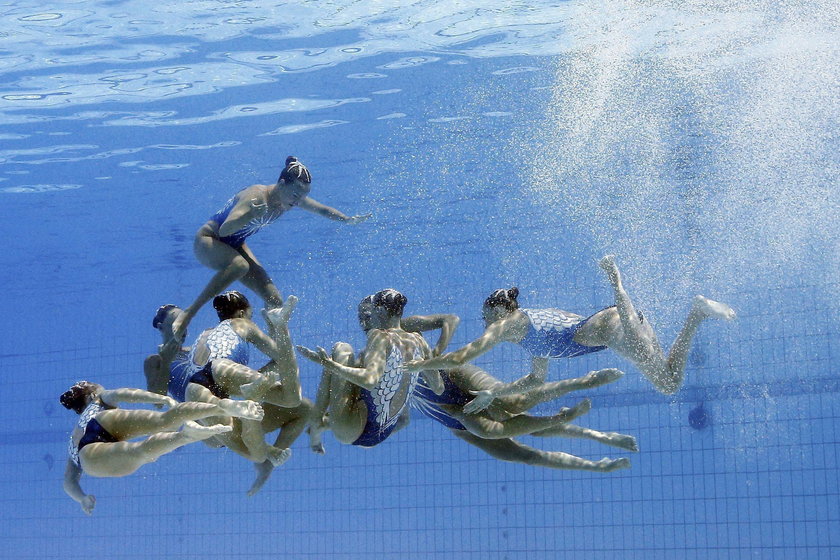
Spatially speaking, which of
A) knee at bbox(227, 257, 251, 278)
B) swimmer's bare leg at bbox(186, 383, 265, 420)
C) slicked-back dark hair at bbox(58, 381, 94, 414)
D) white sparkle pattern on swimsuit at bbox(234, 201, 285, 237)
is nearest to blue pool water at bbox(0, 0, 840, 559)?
white sparkle pattern on swimsuit at bbox(234, 201, 285, 237)

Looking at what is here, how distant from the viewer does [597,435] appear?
9016mm

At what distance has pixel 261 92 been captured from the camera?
53.0 feet

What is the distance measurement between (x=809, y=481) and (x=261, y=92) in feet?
84.8

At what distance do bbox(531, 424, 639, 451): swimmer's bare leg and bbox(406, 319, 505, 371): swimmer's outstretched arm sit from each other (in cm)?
156

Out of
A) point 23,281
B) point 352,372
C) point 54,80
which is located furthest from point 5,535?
point 352,372

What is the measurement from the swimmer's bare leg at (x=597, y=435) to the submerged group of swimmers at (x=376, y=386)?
18mm

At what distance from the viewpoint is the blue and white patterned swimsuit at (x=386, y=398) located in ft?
27.1

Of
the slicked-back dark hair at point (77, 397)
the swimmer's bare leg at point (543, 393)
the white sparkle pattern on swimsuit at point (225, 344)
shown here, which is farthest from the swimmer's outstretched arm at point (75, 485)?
the swimmer's bare leg at point (543, 393)

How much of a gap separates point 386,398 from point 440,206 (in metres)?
14.1

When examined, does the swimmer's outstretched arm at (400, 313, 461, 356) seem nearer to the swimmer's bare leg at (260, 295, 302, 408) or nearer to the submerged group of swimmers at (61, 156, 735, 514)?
the submerged group of swimmers at (61, 156, 735, 514)

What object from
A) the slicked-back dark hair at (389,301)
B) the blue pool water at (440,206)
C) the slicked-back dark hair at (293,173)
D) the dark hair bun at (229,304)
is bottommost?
the blue pool water at (440,206)

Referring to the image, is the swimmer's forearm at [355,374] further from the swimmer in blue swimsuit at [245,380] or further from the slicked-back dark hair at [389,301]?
the slicked-back dark hair at [389,301]

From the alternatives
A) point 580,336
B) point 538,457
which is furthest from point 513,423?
point 580,336

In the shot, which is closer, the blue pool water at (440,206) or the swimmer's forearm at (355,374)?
the swimmer's forearm at (355,374)
